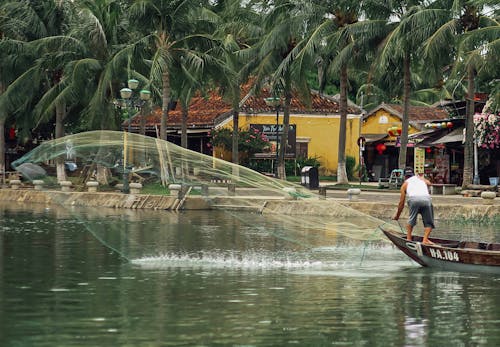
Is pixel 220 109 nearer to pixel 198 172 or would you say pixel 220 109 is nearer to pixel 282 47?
pixel 282 47

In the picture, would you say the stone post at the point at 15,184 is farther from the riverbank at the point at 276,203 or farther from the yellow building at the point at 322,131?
the yellow building at the point at 322,131

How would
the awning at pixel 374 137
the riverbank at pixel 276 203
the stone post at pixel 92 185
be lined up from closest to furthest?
the riverbank at pixel 276 203 → the stone post at pixel 92 185 → the awning at pixel 374 137

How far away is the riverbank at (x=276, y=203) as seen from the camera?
70.3 feet

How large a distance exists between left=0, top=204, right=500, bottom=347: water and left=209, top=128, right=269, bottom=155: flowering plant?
1234 inches

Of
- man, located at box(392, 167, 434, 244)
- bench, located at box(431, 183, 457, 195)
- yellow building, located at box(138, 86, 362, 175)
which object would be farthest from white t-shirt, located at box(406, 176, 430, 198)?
yellow building, located at box(138, 86, 362, 175)

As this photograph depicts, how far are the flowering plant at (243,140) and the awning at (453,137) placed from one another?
13.7m

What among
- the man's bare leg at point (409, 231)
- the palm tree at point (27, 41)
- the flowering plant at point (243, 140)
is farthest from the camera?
the flowering plant at point (243, 140)

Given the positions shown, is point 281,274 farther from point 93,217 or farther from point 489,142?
point 489,142

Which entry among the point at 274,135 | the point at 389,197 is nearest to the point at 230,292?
the point at 389,197

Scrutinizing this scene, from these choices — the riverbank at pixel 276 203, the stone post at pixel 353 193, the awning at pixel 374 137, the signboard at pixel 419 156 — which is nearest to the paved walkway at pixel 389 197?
the riverbank at pixel 276 203

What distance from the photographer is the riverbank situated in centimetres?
2144

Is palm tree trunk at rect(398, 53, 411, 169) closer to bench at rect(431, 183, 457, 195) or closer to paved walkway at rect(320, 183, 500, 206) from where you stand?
paved walkway at rect(320, 183, 500, 206)

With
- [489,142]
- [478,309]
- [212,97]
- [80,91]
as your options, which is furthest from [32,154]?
[212,97]

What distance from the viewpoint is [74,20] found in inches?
1895
